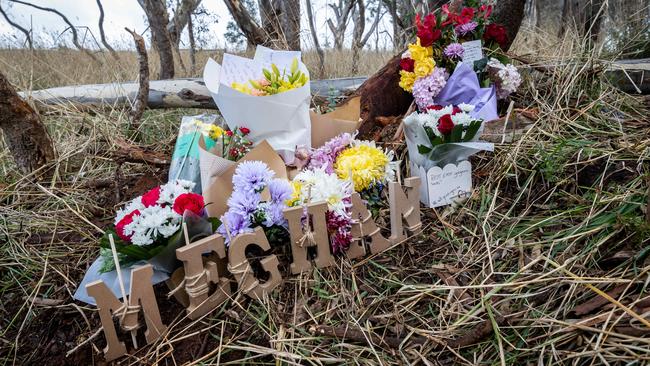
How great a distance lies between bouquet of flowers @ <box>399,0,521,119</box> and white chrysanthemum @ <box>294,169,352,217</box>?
2.82 feet

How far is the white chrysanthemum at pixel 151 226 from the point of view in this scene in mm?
1080

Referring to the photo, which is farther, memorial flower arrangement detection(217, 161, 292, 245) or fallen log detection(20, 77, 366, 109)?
fallen log detection(20, 77, 366, 109)

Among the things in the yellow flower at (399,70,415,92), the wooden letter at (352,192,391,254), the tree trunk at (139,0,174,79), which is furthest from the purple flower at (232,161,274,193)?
the tree trunk at (139,0,174,79)

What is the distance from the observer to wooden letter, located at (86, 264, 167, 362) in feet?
3.18

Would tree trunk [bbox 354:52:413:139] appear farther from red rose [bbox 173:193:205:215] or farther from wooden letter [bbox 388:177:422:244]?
red rose [bbox 173:193:205:215]

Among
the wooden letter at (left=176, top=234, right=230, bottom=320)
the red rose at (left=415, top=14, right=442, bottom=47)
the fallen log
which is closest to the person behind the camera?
the wooden letter at (left=176, top=234, right=230, bottom=320)

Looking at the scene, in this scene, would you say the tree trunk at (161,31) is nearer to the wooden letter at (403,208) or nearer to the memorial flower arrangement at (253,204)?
the memorial flower arrangement at (253,204)

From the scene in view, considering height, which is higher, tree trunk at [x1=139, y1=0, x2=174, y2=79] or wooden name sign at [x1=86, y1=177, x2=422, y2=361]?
tree trunk at [x1=139, y1=0, x2=174, y2=79]

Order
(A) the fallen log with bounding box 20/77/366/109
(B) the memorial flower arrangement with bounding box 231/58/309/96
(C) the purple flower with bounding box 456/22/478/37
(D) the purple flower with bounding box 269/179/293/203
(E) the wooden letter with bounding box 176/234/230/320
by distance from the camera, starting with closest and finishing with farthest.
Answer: (E) the wooden letter with bounding box 176/234/230/320, (D) the purple flower with bounding box 269/179/293/203, (B) the memorial flower arrangement with bounding box 231/58/309/96, (C) the purple flower with bounding box 456/22/478/37, (A) the fallen log with bounding box 20/77/366/109

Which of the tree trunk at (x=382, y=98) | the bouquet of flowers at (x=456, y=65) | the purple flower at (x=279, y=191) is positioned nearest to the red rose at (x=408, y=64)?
the bouquet of flowers at (x=456, y=65)

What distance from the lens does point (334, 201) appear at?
1.29 m

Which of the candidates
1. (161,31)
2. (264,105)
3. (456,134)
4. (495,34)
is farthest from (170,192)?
(161,31)

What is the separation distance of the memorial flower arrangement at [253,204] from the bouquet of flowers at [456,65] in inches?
40.9

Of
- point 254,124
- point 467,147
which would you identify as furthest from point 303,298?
point 467,147
